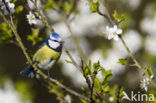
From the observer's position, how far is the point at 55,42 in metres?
1.40

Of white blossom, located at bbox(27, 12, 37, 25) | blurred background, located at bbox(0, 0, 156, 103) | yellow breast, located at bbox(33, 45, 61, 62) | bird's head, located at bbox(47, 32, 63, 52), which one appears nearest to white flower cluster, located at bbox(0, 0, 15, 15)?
white blossom, located at bbox(27, 12, 37, 25)

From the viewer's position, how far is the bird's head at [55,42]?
1.32 metres

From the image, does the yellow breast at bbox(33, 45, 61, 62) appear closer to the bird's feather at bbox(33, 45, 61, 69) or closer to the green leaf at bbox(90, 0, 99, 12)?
the bird's feather at bbox(33, 45, 61, 69)

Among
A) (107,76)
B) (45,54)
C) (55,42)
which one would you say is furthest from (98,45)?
(107,76)

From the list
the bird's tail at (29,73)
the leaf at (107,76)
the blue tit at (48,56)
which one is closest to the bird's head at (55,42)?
the blue tit at (48,56)

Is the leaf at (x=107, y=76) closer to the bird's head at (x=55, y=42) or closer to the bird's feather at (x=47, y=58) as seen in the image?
the bird's head at (x=55, y=42)

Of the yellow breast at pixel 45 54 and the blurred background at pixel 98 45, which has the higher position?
the yellow breast at pixel 45 54

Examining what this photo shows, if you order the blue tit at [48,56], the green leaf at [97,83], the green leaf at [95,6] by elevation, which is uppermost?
the green leaf at [95,6]

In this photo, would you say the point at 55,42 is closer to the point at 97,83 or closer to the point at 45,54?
the point at 45,54

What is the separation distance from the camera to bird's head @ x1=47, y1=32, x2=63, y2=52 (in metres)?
1.32

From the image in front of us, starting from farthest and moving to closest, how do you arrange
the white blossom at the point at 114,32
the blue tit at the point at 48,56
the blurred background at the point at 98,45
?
1. the blurred background at the point at 98,45
2. the blue tit at the point at 48,56
3. the white blossom at the point at 114,32

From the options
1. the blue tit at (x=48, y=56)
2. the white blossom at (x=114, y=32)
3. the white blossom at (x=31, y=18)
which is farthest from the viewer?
the blue tit at (x=48, y=56)

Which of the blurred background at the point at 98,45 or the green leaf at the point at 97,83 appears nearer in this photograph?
the green leaf at the point at 97,83

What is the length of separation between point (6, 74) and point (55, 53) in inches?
80.2
